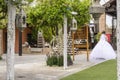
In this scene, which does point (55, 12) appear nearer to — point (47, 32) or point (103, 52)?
point (103, 52)

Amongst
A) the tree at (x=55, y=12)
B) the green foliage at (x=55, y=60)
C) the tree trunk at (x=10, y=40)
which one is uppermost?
the tree at (x=55, y=12)

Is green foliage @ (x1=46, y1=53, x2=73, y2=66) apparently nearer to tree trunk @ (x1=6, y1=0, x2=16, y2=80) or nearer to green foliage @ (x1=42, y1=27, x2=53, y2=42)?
green foliage @ (x1=42, y1=27, x2=53, y2=42)

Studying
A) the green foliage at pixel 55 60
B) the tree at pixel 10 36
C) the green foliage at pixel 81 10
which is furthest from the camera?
the green foliage at pixel 81 10

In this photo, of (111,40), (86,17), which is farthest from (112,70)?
(111,40)

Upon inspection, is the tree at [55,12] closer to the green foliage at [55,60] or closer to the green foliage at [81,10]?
the green foliage at [81,10]

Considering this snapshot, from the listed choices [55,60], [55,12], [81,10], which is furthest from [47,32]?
[55,12]

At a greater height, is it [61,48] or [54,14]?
[54,14]

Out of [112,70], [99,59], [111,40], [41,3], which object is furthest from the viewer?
[111,40]

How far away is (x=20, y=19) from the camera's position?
14.5 m

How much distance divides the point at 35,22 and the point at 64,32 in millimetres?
1936

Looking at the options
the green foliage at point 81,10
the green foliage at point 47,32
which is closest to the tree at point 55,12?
the green foliage at point 81,10

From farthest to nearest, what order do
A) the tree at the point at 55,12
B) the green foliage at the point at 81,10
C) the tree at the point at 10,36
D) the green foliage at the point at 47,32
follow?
the green foliage at the point at 47,32 < the green foliage at the point at 81,10 < the tree at the point at 55,12 < the tree at the point at 10,36

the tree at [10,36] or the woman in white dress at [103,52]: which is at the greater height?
the tree at [10,36]

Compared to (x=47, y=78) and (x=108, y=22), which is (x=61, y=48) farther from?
(x=108, y=22)
